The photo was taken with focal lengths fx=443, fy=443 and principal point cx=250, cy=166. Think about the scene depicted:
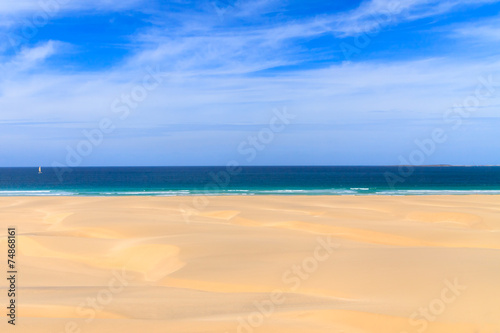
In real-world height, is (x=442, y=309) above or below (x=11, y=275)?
below

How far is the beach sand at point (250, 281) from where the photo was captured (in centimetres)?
598

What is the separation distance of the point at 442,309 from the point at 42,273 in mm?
7889

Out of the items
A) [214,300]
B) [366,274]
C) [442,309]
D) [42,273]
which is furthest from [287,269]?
[42,273]

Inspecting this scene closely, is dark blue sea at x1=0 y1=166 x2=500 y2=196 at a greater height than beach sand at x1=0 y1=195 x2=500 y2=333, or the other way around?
dark blue sea at x1=0 y1=166 x2=500 y2=196

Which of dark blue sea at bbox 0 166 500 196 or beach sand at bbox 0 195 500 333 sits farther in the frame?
dark blue sea at bbox 0 166 500 196

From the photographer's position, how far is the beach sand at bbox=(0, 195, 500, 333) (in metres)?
5.98

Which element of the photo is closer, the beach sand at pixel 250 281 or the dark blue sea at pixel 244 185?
the beach sand at pixel 250 281

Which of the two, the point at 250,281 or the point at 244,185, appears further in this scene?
the point at 244,185

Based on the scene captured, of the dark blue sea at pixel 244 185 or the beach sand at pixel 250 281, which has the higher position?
the dark blue sea at pixel 244 185

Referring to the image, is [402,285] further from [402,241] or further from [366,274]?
[402,241]

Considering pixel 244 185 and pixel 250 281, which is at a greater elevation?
pixel 244 185

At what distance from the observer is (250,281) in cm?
857

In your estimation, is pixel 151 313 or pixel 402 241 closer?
pixel 151 313

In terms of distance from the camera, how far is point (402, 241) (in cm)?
1331
